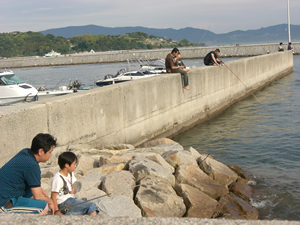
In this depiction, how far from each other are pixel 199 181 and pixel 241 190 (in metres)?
0.92

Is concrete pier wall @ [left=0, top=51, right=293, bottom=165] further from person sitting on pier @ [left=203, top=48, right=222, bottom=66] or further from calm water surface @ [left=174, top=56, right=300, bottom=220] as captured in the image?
calm water surface @ [left=174, top=56, right=300, bottom=220]

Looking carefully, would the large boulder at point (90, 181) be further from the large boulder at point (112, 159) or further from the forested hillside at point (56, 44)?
the forested hillside at point (56, 44)

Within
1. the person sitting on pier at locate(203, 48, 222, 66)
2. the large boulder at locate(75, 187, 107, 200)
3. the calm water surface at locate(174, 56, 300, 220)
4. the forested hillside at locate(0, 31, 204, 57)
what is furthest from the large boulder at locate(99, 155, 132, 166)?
the forested hillside at locate(0, 31, 204, 57)

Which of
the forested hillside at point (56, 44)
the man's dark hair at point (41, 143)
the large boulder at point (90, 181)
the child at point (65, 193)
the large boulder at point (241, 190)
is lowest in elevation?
the large boulder at point (241, 190)

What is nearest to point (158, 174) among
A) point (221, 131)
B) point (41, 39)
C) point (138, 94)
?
point (138, 94)

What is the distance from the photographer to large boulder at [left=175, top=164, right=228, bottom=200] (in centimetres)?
616

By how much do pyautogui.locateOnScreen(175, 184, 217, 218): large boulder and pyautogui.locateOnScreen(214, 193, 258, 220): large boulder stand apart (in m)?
0.16

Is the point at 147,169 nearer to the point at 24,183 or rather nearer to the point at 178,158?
the point at 178,158

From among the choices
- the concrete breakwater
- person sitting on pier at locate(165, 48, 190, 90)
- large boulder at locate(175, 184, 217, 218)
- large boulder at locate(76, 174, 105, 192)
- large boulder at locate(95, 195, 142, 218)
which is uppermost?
the concrete breakwater

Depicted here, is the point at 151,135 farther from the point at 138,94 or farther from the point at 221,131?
the point at 221,131

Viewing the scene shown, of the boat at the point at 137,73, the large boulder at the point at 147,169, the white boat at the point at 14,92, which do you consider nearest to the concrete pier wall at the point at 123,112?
the large boulder at the point at 147,169

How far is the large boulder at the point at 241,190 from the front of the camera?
262 inches

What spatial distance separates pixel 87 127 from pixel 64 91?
1323 centimetres

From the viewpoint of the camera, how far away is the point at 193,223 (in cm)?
260
